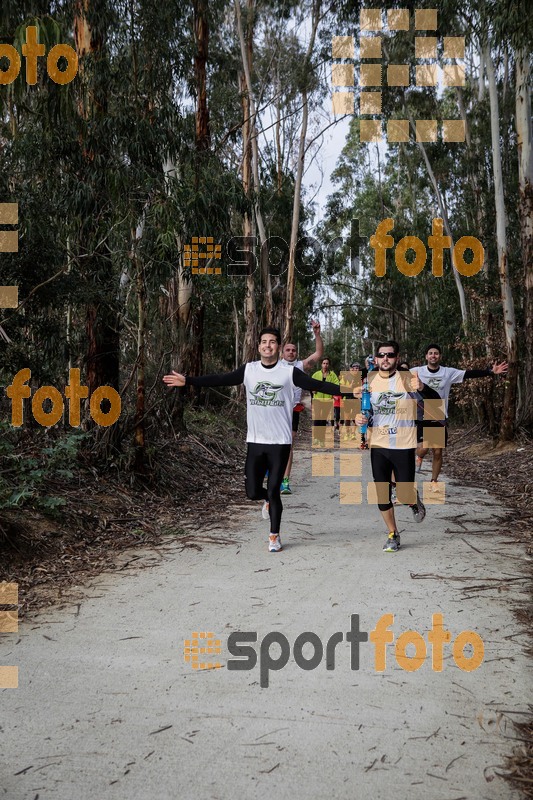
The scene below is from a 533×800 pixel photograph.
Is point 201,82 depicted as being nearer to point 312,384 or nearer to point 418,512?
point 312,384

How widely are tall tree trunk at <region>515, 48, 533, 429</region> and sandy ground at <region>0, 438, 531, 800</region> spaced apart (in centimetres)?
1033

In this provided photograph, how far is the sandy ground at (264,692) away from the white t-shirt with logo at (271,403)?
1.33 metres

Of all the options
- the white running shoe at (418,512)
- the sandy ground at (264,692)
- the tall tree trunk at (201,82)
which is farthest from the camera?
the tall tree trunk at (201,82)

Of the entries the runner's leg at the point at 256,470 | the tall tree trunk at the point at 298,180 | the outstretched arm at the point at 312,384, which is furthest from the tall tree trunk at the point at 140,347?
the tall tree trunk at the point at 298,180

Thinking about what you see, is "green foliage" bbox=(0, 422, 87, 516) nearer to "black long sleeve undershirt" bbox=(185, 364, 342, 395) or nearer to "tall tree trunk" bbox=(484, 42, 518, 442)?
"black long sleeve undershirt" bbox=(185, 364, 342, 395)

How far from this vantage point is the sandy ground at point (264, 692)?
2.95 metres

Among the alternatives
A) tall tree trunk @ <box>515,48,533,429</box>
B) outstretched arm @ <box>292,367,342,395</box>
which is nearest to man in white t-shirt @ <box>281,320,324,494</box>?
outstretched arm @ <box>292,367,342,395</box>

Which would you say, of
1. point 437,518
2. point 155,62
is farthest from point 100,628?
point 155,62

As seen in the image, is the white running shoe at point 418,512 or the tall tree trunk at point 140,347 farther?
the tall tree trunk at point 140,347

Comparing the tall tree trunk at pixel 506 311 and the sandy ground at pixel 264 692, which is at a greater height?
the tall tree trunk at pixel 506 311

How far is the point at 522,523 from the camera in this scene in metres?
7.82

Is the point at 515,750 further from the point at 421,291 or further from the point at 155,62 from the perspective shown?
the point at 421,291

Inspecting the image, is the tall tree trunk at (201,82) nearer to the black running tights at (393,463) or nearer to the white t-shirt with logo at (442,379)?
the white t-shirt with logo at (442,379)

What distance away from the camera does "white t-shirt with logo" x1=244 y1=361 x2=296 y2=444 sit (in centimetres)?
711
